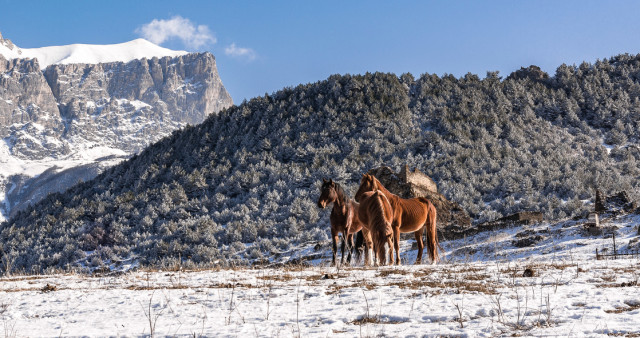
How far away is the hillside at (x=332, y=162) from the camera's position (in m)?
36.8

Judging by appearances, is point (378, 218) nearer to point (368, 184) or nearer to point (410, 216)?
point (410, 216)

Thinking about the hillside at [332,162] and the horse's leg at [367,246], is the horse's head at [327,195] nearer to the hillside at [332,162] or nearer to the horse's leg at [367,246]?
the horse's leg at [367,246]

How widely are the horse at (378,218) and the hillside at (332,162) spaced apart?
20314 mm

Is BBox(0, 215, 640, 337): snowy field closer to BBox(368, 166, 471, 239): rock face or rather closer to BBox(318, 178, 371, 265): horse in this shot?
BBox(318, 178, 371, 265): horse

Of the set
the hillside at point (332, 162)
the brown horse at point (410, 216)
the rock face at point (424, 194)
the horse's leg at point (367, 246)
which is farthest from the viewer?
the hillside at point (332, 162)

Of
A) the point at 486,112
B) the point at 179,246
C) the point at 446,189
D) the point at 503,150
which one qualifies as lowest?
the point at 179,246

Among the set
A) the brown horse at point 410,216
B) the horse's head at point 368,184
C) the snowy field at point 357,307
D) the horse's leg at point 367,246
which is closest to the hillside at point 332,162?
the horse's leg at point 367,246

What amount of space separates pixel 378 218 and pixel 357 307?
197 inches

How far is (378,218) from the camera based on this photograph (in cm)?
980

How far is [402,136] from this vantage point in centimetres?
5294

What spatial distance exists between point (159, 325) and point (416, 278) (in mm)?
3825

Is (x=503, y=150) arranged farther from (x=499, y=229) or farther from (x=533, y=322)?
(x=533, y=322)

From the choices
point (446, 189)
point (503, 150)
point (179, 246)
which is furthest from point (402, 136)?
point (179, 246)

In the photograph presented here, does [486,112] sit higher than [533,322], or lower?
higher
